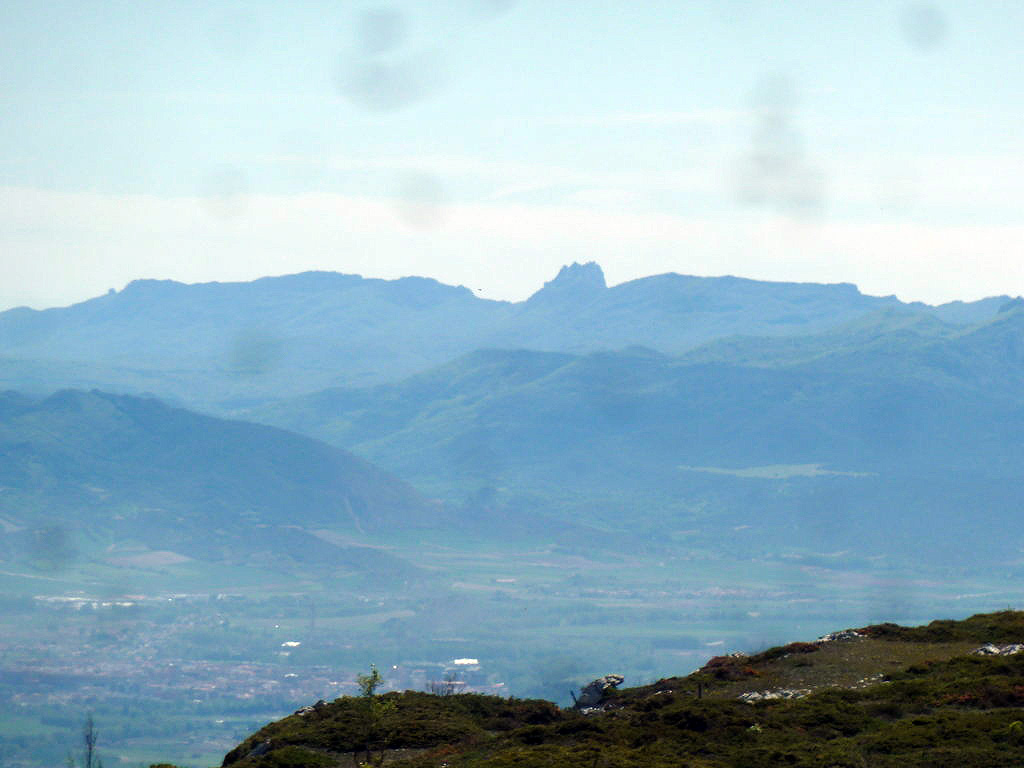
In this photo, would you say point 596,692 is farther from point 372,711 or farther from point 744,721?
point 744,721

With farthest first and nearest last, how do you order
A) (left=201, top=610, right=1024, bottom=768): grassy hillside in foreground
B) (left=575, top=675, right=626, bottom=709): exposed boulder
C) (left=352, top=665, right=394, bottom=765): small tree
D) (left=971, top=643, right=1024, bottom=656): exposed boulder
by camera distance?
(left=575, top=675, right=626, bottom=709): exposed boulder < (left=971, top=643, right=1024, bottom=656): exposed boulder < (left=352, top=665, right=394, bottom=765): small tree < (left=201, top=610, right=1024, bottom=768): grassy hillside in foreground

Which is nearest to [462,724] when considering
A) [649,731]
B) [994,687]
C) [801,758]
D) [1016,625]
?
[649,731]

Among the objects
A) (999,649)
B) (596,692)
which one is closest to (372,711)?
(596,692)

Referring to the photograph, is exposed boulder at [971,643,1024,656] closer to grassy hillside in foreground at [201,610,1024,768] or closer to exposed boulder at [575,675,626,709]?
grassy hillside in foreground at [201,610,1024,768]

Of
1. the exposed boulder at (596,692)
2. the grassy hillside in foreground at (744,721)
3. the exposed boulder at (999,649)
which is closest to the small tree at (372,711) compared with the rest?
the grassy hillside in foreground at (744,721)

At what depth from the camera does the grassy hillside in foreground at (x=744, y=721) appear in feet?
153

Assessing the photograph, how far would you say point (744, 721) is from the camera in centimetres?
5128

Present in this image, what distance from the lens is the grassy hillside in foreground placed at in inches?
1838

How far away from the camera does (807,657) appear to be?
64125 millimetres

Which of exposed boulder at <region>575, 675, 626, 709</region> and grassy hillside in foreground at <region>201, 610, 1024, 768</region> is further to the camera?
exposed boulder at <region>575, 675, 626, 709</region>

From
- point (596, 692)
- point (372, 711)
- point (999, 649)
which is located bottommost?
point (372, 711)

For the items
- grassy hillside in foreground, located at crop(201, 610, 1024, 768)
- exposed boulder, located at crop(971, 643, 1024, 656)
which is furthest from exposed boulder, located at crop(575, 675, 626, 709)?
exposed boulder, located at crop(971, 643, 1024, 656)

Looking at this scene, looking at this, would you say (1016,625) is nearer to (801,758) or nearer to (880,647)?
(880,647)

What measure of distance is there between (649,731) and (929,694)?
10.9m
